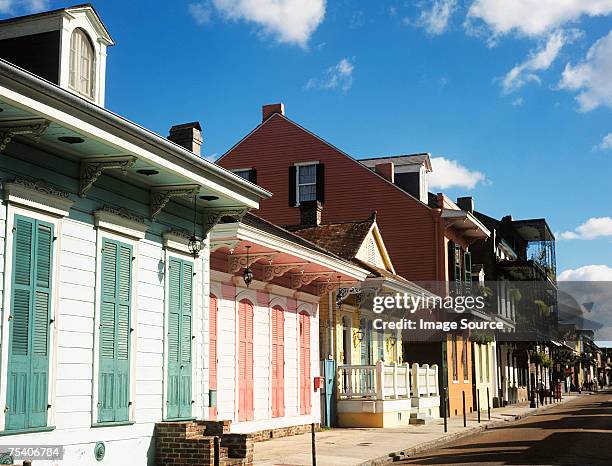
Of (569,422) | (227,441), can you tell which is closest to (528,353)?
(569,422)

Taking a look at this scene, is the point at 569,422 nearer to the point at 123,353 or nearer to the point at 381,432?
the point at 381,432

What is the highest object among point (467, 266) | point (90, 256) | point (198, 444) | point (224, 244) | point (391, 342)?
point (467, 266)

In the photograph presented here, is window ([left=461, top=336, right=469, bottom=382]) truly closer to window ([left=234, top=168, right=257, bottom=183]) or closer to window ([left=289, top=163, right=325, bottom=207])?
window ([left=289, top=163, right=325, bottom=207])

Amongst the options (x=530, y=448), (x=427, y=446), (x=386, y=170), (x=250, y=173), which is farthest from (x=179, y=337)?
(x=386, y=170)

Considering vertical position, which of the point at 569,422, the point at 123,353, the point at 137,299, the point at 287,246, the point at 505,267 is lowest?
the point at 569,422

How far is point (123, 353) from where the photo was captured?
43.3ft

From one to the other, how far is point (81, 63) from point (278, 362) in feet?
36.9

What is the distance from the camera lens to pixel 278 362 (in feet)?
74.0

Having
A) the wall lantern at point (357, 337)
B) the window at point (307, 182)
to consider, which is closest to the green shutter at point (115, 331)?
the wall lantern at point (357, 337)

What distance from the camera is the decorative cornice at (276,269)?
2166 centimetres

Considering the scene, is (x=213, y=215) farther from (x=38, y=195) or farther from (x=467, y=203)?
(x=467, y=203)

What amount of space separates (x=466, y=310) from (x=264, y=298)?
59.8ft

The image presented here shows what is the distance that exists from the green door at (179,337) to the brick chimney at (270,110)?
2417 cm

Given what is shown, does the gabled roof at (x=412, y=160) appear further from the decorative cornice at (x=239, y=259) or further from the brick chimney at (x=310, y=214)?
the decorative cornice at (x=239, y=259)
